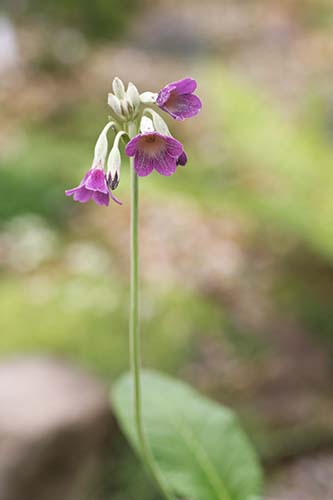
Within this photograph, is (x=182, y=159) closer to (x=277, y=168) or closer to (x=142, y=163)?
(x=142, y=163)

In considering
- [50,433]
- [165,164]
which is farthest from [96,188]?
[50,433]

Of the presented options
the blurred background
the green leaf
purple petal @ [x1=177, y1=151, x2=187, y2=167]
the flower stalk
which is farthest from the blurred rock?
purple petal @ [x1=177, y1=151, x2=187, y2=167]

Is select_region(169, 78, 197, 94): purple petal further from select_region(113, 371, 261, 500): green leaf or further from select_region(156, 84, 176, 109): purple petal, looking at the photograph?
select_region(113, 371, 261, 500): green leaf

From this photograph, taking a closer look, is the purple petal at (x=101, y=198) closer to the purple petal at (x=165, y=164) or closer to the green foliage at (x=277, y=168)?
the purple petal at (x=165, y=164)

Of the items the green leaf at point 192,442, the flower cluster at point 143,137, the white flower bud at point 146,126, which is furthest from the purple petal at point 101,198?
the green leaf at point 192,442

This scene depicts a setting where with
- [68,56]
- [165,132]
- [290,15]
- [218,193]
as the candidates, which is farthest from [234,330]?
[290,15]
